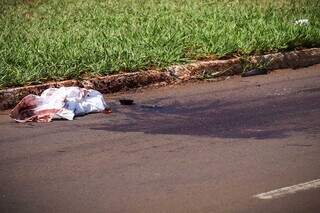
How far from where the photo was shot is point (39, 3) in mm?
16344

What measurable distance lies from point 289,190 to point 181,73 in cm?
459

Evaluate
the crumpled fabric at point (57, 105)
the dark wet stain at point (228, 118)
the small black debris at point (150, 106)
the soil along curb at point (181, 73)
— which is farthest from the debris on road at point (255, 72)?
the crumpled fabric at point (57, 105)

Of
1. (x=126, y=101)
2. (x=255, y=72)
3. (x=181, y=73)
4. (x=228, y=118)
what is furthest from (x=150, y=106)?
(x=255, y=72)

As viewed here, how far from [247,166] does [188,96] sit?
9.49 ft

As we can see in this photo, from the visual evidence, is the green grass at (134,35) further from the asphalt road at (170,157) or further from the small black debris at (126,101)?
the asphalt road at (170,157)

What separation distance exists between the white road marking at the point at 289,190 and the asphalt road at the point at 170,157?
0.02 metres

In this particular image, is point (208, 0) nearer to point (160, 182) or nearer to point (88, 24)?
point (88, 24)

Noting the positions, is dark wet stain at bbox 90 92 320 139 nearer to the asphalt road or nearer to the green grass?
the asphalt road

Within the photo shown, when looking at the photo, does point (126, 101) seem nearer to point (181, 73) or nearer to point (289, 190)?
point (181, 73)

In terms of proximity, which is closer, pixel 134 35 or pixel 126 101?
pixel 126 101

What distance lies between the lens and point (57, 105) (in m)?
6.46

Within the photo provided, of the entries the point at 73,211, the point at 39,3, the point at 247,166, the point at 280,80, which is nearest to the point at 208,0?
the point at 39,3

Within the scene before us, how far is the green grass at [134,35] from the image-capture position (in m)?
8.06

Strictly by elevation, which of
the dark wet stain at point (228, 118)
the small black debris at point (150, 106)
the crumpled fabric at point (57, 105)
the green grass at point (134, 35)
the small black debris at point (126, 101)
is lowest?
the dark wet stain at point (228, 118)
